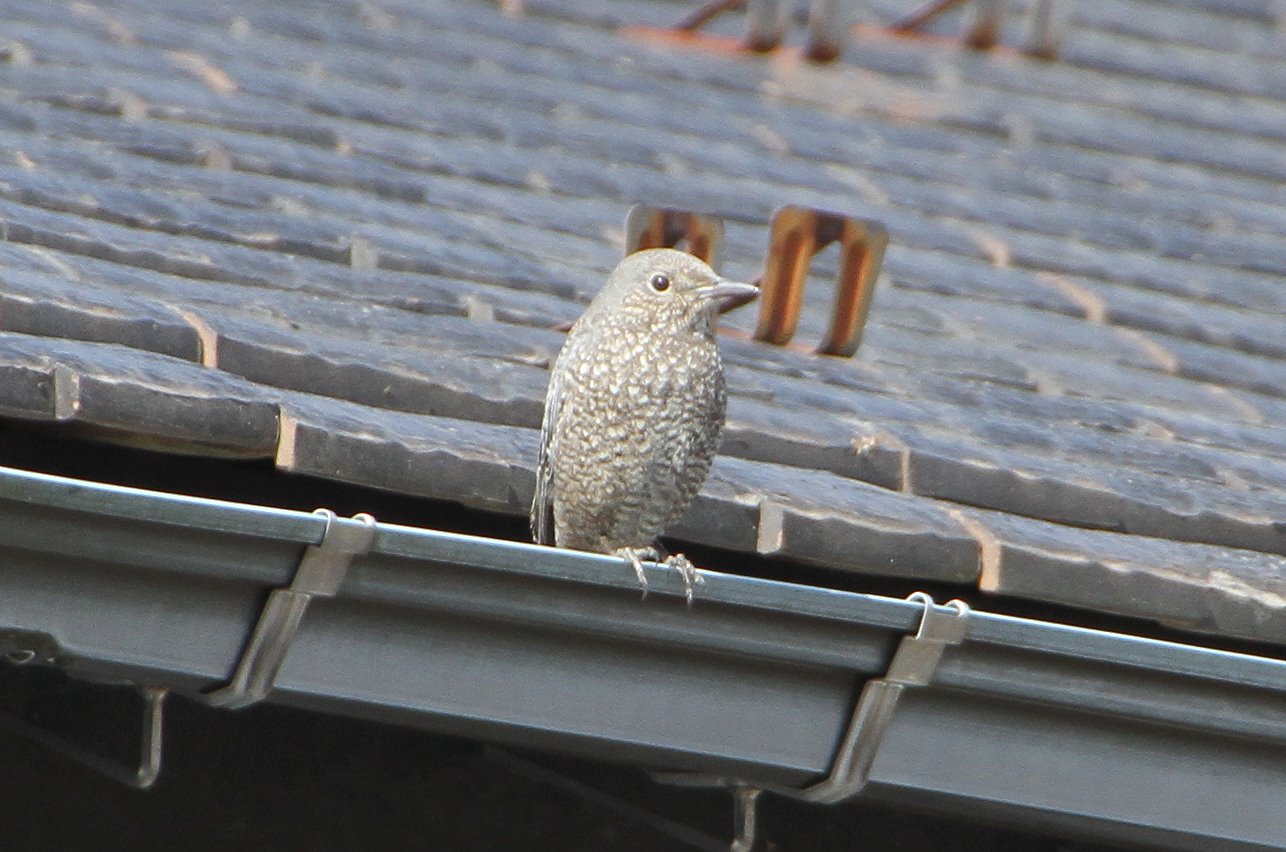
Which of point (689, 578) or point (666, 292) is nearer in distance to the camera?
point (689, 578)

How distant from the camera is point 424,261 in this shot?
13.4 ft

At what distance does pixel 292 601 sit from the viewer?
8.11 ft

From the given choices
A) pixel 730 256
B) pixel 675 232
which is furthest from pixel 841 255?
pixel 730 256

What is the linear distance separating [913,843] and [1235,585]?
28.9 inches

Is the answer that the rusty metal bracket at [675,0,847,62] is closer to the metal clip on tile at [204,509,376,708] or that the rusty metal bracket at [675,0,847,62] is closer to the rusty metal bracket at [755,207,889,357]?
the rusty metal bracket at [755,207,889,357]

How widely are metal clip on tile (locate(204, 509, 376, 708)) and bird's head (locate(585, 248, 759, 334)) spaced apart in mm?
1165

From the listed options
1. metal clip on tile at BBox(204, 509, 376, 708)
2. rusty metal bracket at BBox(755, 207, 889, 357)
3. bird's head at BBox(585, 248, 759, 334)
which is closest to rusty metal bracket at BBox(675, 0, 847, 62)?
rusty metal bracket at BBox(755, 207, 889, 357)

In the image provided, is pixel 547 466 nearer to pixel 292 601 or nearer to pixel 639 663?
pixel 639 663

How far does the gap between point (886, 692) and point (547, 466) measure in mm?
770

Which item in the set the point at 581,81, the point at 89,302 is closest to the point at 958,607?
the point at 89,302

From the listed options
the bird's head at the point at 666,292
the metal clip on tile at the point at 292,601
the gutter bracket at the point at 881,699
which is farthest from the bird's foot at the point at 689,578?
the bird's head at the point at 666,292

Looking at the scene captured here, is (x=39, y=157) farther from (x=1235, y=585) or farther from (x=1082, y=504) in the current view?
(x=1235, y=585)

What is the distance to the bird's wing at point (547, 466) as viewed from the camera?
3.20 metres

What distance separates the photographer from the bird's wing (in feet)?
10.5
